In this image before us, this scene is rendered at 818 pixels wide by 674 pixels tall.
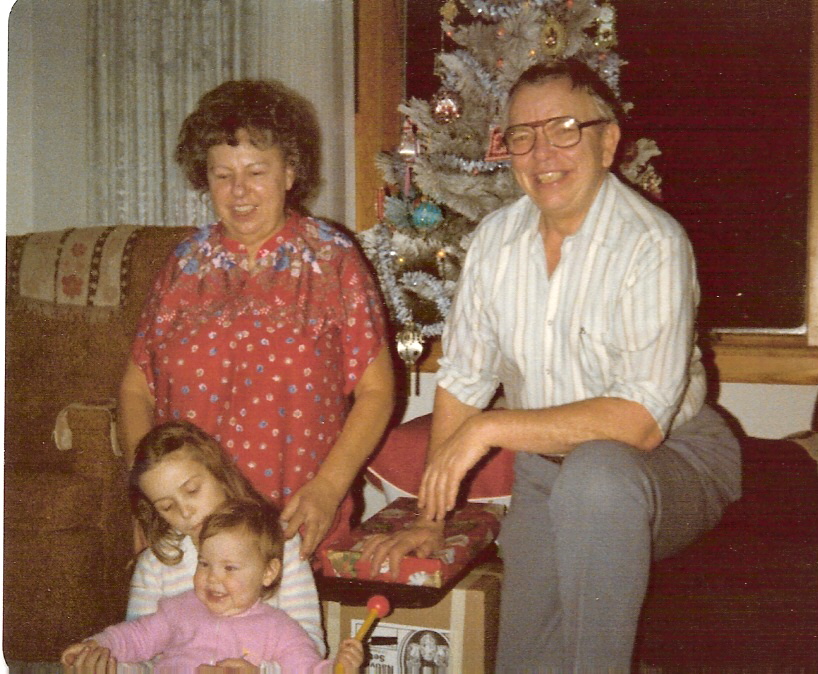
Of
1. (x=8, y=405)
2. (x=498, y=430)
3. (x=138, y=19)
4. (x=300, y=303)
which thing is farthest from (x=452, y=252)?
(x=8, y=405)

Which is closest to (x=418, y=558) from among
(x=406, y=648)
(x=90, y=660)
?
(x=406, y=648)

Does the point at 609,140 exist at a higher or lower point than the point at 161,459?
higher

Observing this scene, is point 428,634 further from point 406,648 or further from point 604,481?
point 604,481

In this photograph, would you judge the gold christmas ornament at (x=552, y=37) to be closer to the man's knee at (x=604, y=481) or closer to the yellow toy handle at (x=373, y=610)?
the man's knee at (x=604, y=481)

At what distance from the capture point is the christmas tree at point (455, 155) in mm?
1689

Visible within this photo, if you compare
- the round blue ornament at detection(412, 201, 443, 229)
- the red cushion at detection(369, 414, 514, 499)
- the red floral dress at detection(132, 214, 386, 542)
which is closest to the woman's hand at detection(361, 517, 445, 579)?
the red floral dress at detection(132, 214, 386, 542)

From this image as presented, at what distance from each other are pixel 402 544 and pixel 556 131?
71 cm

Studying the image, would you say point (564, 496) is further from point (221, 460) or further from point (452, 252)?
point (452, 252)

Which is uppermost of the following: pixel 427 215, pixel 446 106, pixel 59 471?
pixel 446 106

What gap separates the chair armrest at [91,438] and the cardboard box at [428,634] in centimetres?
48

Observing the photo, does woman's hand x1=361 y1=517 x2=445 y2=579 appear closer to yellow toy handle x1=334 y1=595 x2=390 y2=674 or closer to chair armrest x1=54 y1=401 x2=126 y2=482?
yellow toy handle x1=334 y1=595 x2=390 y2=674

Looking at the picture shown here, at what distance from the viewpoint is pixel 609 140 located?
1.31 m

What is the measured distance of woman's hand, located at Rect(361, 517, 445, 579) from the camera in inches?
48.8

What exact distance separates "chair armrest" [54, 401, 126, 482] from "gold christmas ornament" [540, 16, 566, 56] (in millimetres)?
1132
